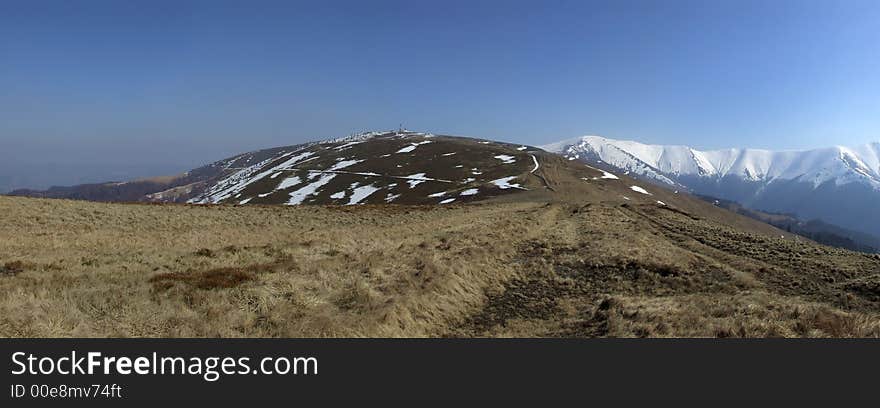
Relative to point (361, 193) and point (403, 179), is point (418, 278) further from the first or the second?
point (403, 179)

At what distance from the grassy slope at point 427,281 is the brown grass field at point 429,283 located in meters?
0.08

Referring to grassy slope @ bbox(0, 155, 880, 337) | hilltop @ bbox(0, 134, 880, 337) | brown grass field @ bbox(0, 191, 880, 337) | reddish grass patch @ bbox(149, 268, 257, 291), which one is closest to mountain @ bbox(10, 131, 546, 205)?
hilltop @ bbox(0, 134, 880, 337)

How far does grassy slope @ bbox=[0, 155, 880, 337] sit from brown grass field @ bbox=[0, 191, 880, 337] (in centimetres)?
8

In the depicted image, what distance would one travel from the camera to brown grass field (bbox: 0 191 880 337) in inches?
436

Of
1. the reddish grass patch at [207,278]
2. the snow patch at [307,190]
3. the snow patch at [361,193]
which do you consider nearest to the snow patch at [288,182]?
the snow patch at [307,190]

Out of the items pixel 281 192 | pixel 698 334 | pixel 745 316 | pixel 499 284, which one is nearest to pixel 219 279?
pixel 499 284

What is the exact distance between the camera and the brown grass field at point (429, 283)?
11070 millimetres

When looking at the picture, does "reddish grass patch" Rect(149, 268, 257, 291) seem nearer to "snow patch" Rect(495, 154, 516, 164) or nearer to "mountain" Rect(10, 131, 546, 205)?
"mountain" Rect(10, 131, 546, 205)

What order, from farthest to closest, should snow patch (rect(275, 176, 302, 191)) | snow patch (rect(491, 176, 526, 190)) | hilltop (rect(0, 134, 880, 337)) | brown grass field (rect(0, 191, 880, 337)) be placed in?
snow patch (rect(275, 176, 302, 191)) < snow patch (rect(491, 176, 526, 190)) < hilltop (rect(0, 134, 880, 337)) < brown grass field (rect(0, 191, 880, 337))

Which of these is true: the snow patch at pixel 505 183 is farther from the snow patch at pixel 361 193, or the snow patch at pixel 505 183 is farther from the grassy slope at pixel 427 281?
the grassy slope at pixel 427 281

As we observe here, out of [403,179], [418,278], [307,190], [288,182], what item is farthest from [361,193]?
[418,278]
